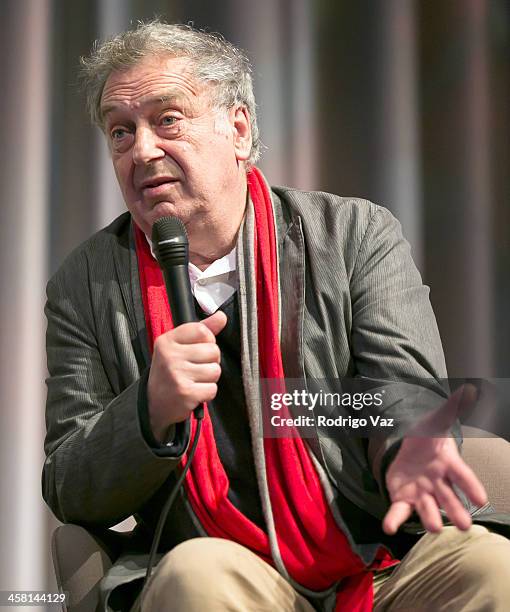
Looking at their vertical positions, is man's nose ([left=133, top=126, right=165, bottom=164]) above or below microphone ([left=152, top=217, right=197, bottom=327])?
above

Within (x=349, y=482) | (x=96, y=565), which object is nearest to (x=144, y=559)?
(x=96, y=565)

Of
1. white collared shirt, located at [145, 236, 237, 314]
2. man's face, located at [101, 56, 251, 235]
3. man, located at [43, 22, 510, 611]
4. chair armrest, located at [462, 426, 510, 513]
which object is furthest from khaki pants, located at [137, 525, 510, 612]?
man's face, located at [101, 56, 251, 235]

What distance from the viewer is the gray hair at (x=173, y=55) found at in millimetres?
1630

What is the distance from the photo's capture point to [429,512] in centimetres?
109

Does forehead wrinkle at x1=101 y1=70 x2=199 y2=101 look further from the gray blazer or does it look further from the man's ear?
the gray blazer

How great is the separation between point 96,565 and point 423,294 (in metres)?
0.67

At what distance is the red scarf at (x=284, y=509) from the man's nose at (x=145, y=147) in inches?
9.5

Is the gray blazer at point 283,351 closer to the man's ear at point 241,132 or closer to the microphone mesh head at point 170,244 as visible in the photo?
the man's ear at point 241,132

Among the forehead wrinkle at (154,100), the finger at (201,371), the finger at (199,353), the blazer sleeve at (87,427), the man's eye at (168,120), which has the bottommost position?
the blazer sleeve at (87,427)

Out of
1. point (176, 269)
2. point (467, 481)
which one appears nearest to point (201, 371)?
point (176, 269)

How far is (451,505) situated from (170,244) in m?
0.49

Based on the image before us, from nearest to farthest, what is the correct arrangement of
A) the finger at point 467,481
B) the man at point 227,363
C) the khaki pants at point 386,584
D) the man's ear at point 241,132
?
the finger at point 467,481 < the khaki pants at point 386,584 < the man at point 227,363 < the man's ear at point 241,132

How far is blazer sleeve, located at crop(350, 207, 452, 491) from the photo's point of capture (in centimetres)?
140

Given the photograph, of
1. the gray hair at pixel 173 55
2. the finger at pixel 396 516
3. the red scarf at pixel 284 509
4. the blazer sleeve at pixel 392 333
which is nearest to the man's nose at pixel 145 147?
the gray hair at pixel 173 55
